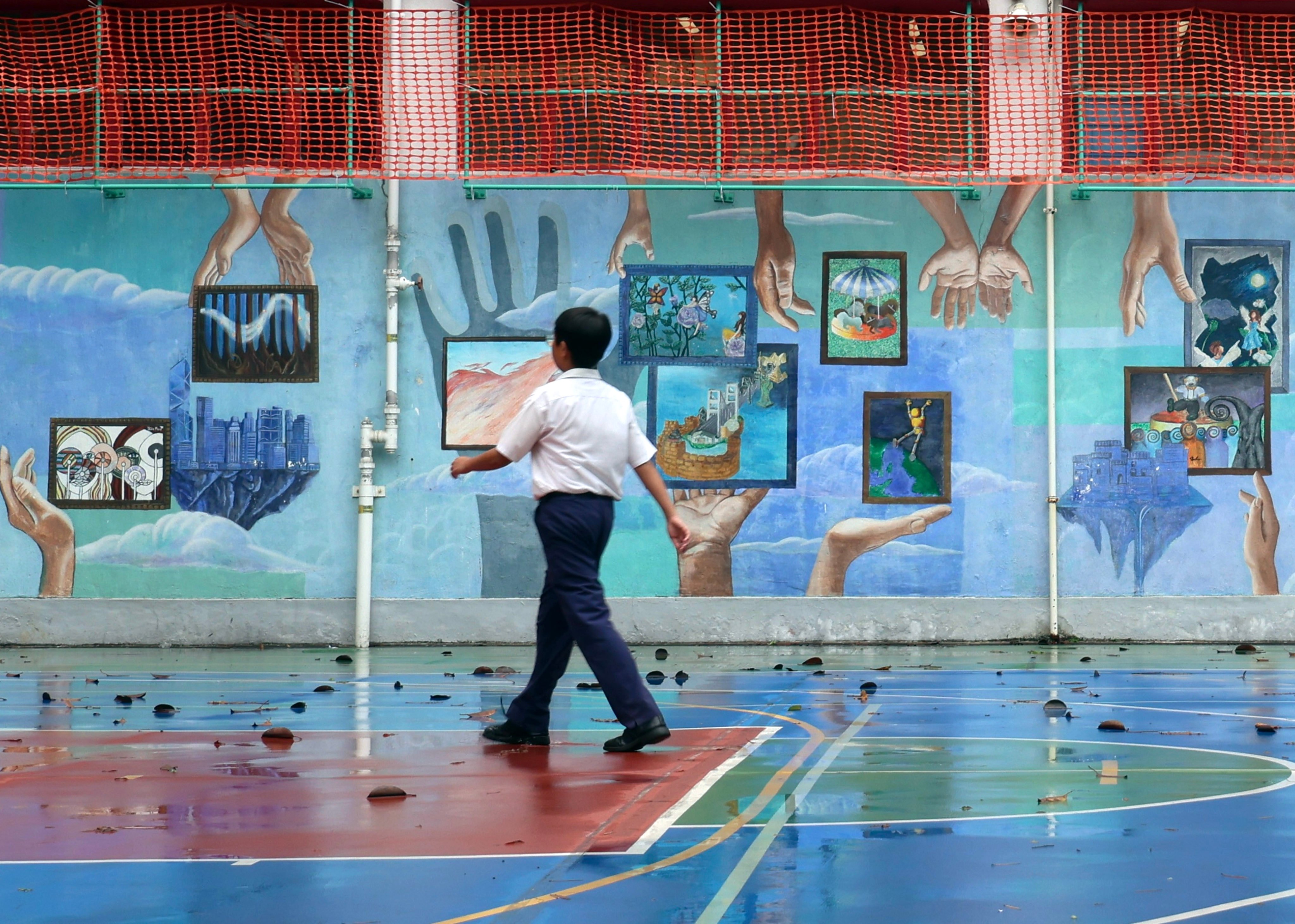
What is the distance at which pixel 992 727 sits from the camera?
8.14 m

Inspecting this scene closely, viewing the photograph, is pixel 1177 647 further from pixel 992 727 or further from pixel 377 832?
pixel 377 832

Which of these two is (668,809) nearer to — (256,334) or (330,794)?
(330,794)

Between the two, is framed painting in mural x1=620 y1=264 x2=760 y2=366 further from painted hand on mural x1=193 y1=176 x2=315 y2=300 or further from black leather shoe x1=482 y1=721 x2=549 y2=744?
black leather shoe x1=482 y1=721 x2=549 y2=744

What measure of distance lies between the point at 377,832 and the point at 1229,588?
12.1m

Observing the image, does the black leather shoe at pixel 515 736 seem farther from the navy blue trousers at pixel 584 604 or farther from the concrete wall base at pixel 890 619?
the concrete wall base at pixel 890 619

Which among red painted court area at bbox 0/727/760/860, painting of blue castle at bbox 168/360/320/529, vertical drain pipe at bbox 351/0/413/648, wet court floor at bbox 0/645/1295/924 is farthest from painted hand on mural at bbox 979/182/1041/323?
red painted court area at bbox 0/727/760/860

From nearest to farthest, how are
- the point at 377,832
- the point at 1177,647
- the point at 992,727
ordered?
the point at 377,832, the point at 992,727, the point at 1177,647

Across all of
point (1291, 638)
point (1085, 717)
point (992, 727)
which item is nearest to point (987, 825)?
point (992, 727)

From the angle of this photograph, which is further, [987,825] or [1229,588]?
[1229,588]

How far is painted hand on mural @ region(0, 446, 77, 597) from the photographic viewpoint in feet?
51.9

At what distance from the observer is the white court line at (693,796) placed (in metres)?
4.91

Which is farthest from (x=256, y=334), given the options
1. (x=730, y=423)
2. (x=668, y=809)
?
(x=668, y=809)

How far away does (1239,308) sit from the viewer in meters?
15.7

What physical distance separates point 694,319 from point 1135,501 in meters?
4.50
